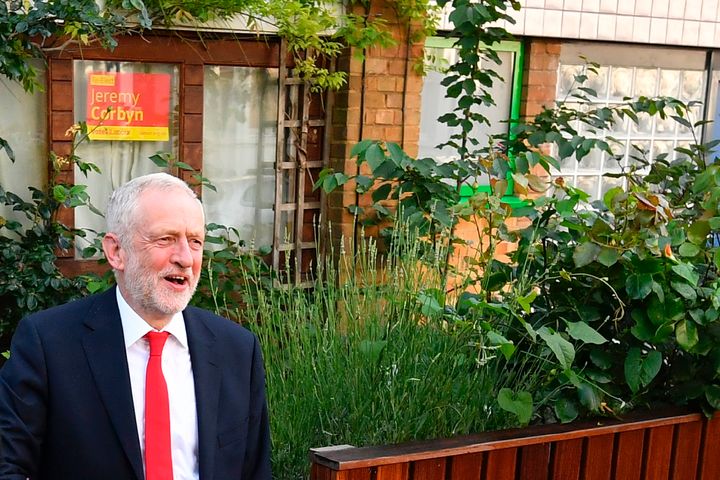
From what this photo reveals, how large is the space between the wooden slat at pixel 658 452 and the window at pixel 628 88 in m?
3.84

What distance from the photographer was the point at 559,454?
3.80m

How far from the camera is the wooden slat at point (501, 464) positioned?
11.9 ft

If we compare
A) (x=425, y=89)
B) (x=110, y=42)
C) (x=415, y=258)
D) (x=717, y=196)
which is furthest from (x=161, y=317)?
(x=425, y=89)

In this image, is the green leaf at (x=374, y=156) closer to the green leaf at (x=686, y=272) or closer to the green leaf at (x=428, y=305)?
the green leaf at (x=428, y=305)

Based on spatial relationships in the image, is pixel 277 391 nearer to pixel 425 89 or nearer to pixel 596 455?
pixel 596 455

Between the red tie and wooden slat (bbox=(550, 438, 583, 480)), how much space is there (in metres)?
1.60

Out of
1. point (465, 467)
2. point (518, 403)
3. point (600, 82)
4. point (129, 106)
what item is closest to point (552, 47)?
point (600, 82)

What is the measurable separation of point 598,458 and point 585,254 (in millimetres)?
706

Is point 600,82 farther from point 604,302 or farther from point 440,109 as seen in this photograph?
point 604,302

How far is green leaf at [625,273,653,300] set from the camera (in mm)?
3973

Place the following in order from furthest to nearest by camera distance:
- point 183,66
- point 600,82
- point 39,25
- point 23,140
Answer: point 600,82 < point 183,66 < point 23,140 < point 39,25

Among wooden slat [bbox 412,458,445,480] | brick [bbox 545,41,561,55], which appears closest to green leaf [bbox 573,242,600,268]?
wooden slat [bbox 412,458,445,480]

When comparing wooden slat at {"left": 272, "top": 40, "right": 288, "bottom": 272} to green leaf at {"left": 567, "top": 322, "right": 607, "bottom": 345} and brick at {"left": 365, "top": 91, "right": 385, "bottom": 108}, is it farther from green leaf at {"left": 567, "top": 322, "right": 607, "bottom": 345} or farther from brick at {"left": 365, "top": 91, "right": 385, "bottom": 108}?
green leaf at {"left": 567, "top": 322, "right": 607, "bottom": 345}

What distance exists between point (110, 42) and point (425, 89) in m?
2.42
